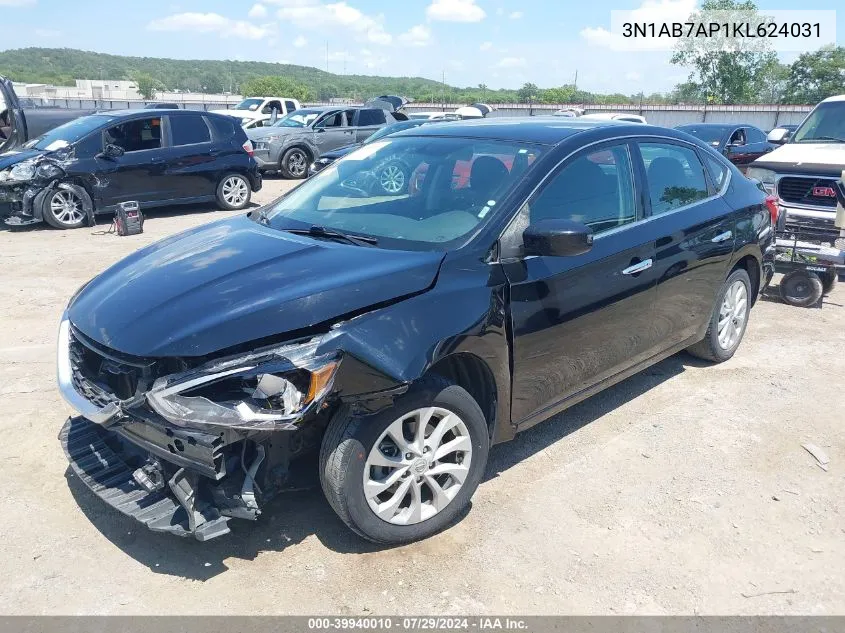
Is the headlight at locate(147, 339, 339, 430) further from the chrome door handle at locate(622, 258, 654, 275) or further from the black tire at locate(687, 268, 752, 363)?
the black tire at locate(687, 268, 752, 363)

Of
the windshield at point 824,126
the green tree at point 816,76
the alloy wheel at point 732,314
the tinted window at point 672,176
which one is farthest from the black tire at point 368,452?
the green tree at point 816,76

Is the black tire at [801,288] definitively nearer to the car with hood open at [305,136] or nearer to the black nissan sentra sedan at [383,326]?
the black nissan sentra sedan at [383,326]

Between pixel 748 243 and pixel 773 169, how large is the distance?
3.86 meters

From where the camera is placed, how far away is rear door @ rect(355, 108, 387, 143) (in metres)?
18.2

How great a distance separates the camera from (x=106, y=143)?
35.4 feet

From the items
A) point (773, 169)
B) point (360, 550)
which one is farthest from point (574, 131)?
point (773, 169)

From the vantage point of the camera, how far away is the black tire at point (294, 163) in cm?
1696

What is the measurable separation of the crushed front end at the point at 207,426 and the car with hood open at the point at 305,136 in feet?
47.5

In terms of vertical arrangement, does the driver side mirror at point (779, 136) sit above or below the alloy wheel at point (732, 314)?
above

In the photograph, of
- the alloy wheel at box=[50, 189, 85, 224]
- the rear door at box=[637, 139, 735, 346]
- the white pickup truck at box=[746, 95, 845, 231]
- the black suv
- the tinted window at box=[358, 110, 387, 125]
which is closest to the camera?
the rear door at box=[637, 139, 735, 346]

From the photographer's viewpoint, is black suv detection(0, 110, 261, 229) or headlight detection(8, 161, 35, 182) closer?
headlight detection(8, 161, 35, 182)

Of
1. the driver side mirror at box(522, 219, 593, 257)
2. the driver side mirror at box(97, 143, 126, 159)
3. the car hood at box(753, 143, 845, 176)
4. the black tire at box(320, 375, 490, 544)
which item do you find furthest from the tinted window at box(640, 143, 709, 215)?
the driver side mirror at box(97, 143, 126, 159)

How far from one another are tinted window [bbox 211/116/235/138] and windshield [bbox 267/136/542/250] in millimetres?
8426
